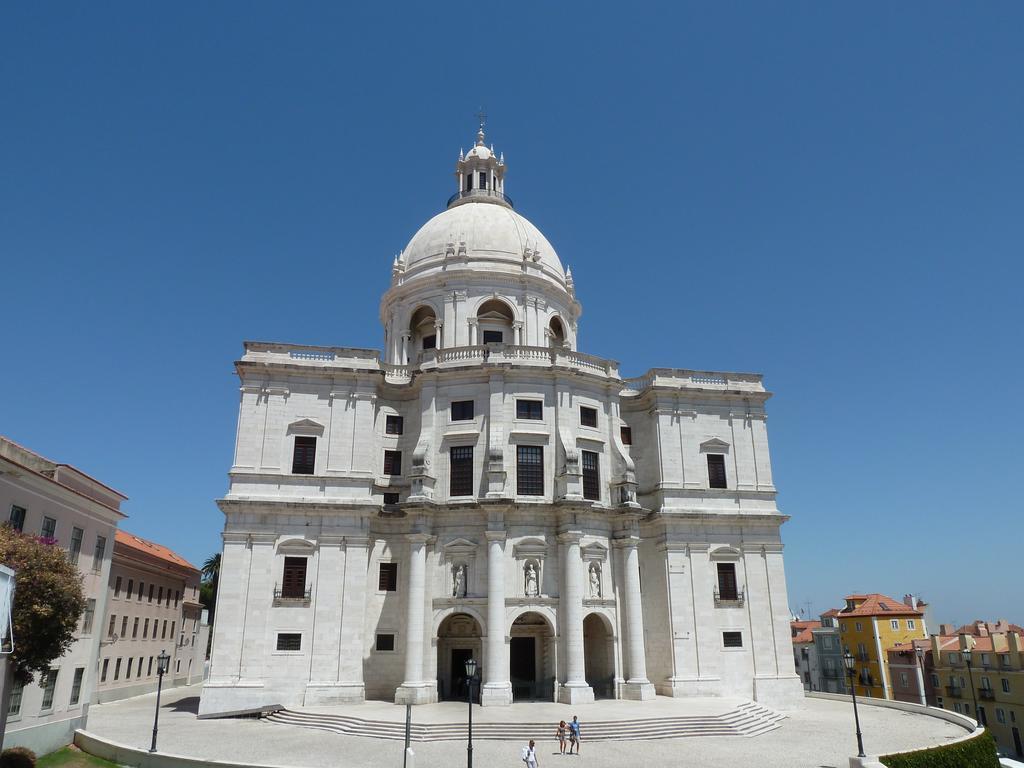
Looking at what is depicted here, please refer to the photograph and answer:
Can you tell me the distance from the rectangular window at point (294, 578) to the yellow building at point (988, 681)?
170 feet

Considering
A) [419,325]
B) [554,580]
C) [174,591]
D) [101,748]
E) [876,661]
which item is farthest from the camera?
[876,661]

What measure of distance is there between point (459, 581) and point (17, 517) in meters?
20.0

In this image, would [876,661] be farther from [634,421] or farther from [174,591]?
[174,591]

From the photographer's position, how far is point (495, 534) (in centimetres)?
3794

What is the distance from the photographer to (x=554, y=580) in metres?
38.6

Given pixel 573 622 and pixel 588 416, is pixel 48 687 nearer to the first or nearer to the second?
pixel 573 622

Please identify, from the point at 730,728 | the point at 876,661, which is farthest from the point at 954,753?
the point at 876,661

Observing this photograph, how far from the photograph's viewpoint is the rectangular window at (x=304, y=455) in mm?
39688

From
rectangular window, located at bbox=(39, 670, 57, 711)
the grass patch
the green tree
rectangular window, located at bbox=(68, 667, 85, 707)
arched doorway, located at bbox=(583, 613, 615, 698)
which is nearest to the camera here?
the green tree

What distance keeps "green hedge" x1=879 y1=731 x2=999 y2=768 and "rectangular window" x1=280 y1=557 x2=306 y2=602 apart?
87.4ft

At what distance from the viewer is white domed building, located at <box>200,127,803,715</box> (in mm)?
36906

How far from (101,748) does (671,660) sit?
88.6 ft

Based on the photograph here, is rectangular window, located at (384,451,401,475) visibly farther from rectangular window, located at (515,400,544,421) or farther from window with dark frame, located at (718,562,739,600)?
window with dark frame, located at (718,562,739,600)

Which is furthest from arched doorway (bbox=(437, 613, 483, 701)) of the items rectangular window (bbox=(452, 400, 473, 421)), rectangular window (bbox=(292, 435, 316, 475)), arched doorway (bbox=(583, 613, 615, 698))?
rectangular window (bbox=(292, 435, 316, 475))
